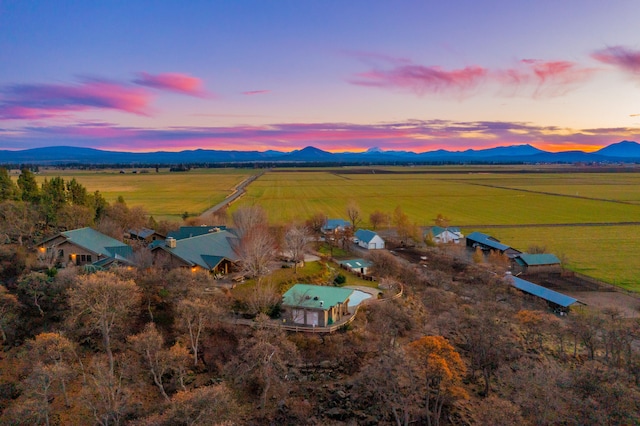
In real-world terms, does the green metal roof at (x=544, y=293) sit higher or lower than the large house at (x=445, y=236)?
lower

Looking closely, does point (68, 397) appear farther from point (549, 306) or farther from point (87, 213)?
point (549, 306)

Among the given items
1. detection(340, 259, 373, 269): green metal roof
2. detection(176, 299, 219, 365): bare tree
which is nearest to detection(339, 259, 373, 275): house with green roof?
detection(340, 259, 373, 269): green metal roof

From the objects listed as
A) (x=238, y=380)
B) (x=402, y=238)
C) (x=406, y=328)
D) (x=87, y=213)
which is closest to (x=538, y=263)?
(x=402, y=238)

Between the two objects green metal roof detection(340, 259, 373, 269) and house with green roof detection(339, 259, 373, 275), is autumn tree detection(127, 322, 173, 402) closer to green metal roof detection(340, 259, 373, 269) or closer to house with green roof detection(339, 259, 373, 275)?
house with green roof detection(339, 259, 373, 275)

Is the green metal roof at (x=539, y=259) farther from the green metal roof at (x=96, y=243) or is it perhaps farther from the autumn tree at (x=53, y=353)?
the autumn tree at (x=53, y=353)

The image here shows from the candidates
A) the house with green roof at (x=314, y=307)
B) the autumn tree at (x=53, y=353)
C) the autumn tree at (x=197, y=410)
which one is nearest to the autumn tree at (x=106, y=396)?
the autumn tree at (x=53, y=353)

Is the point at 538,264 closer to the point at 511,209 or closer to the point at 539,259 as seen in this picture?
the point at 539,259
